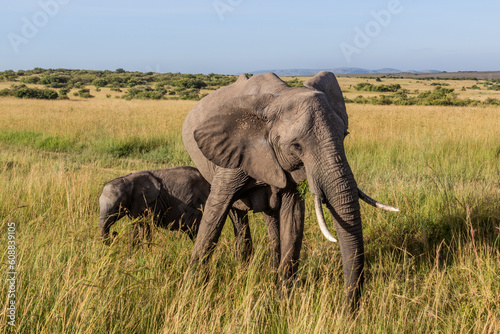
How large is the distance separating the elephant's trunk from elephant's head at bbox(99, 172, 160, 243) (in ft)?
6.34

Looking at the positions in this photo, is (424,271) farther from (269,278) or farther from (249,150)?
(249,150)

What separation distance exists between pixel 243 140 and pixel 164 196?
1663 millimetres

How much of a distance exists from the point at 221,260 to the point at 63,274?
1.34m

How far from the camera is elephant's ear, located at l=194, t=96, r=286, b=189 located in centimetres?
331

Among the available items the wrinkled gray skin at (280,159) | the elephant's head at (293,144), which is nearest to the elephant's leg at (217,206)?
the wrinkled gray skin at (280,159)

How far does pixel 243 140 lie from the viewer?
3396mm

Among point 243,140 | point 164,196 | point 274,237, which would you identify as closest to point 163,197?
point 164,196

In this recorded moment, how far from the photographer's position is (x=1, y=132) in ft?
43.5

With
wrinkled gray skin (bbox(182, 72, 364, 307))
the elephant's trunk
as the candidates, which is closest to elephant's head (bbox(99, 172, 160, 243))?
wrinkled gray skin (bbox(182, 72, 364, 307))

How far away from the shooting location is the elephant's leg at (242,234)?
418 centimetres

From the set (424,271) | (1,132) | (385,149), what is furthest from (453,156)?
(1,132)

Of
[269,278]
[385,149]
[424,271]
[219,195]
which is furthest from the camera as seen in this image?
[385,149]

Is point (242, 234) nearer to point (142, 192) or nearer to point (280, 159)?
point (142, 192)

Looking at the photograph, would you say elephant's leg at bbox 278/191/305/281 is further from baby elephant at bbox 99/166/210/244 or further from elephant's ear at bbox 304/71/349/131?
baby elephant at bbox 99/166/210/244
